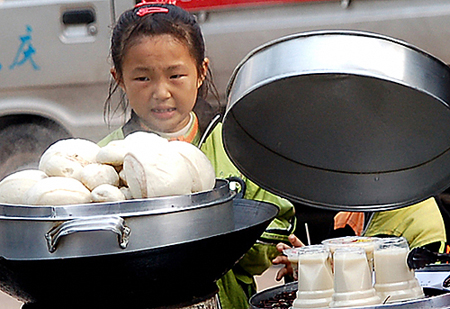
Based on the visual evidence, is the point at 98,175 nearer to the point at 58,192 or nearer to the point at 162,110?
the point at 58,192

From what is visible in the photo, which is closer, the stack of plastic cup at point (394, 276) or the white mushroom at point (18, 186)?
the stack of plastic cup at point (394, 276)

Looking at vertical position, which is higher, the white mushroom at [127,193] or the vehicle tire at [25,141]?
the vehicle tire at [25,141]

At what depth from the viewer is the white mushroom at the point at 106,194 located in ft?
4.50

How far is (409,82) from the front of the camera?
1.22 m

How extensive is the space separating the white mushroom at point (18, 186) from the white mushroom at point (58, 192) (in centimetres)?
6

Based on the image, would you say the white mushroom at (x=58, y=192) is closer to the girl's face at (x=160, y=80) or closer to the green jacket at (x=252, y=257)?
the green jacket at (x=252, y=257)

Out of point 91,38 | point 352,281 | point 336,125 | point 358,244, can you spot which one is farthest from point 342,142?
point 91,38

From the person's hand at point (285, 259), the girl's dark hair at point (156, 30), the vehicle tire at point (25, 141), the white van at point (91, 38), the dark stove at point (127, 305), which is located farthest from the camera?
the vehicle tire at point (25, 141)

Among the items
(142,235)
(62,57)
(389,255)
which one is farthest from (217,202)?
(62,57)

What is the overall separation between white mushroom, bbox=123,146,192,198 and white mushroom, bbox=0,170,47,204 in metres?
0.22

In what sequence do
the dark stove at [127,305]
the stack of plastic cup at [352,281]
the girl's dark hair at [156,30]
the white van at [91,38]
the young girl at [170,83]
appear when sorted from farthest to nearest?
the white van at [91,38]
the girl's dark hair at [156,30]
the young girl at [170,83]
the dark stove at [127,305]
the stack of plastic cup at [352,281]

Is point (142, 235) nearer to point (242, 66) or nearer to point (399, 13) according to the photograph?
point (242, 66)

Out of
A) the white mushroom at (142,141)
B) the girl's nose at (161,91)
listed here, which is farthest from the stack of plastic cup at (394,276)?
the girl's nose at (161,91)

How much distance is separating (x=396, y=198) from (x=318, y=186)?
0.18 meters
